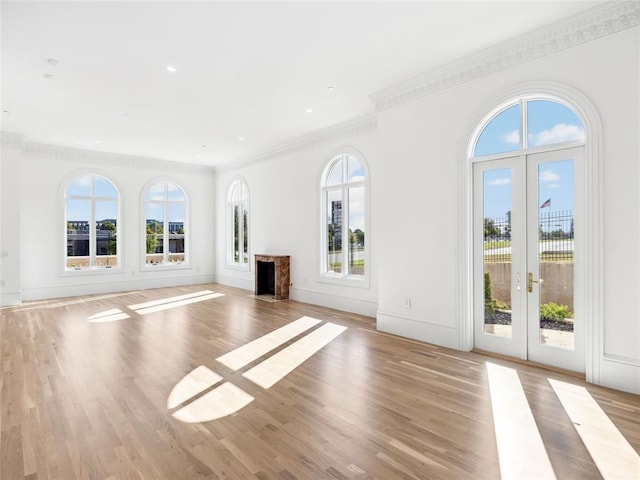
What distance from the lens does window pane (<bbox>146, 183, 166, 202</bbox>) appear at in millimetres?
9578

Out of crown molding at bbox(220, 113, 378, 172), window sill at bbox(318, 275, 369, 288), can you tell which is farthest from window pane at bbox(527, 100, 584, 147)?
window sill at bbox(318, 275, 369, 288)

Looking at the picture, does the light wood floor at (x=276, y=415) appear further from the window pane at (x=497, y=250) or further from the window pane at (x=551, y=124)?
the window pane at (x=551, y=124)

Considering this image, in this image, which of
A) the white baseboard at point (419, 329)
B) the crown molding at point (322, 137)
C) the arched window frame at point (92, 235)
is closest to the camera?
the white baseboard at point (419, 329)

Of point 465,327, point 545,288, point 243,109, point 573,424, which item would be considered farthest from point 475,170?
point 243,109

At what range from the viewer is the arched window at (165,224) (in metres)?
9.59

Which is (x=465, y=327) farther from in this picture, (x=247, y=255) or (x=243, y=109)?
(x=247, y=255)

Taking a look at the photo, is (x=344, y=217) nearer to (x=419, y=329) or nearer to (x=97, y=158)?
(x=419, y=329)

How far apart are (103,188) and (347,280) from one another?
21.5 feet

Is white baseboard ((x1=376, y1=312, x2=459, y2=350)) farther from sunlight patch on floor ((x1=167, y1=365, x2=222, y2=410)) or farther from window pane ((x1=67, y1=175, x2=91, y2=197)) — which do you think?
window pane ((x1=67, y1=175, x2=91, y2=197))

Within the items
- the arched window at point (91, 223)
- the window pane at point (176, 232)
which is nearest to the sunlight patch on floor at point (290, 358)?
the window pane at point (176, 232)

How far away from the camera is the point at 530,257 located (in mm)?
3918

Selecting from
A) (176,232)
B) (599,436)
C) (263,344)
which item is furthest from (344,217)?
(176,232)

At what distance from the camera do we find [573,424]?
8.75ft

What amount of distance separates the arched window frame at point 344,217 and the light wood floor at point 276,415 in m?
1.69
